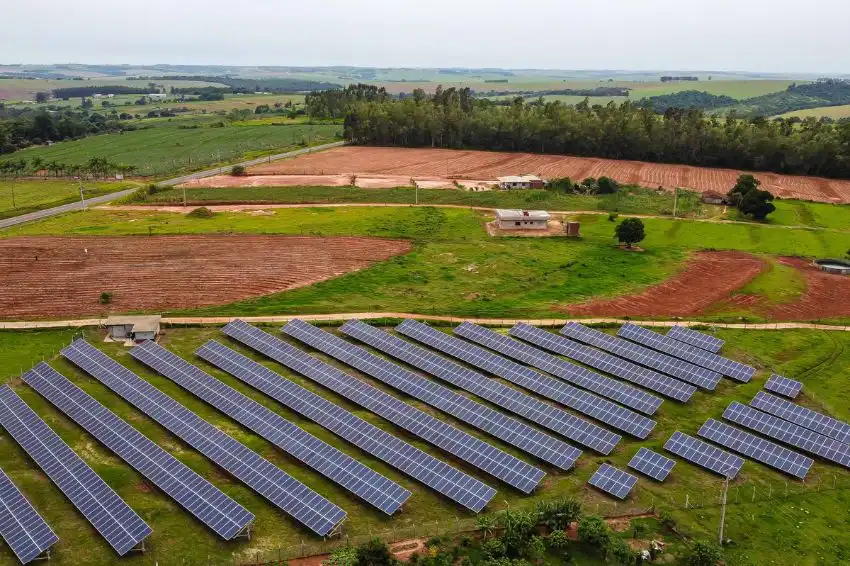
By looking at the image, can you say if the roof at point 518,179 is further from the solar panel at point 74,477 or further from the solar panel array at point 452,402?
the solar panel at point 74,477

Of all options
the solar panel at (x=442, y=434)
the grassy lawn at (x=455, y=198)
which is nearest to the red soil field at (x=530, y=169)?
the grassy lawn at (x=455, y=198)

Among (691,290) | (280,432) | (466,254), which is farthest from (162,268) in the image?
(691,290)

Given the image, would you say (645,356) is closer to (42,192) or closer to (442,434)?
(442,434)

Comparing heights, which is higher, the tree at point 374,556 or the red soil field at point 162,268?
the red soil field at point 162,268

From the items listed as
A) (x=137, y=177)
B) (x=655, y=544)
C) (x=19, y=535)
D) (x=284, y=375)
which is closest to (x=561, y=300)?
(x=284, y=375)

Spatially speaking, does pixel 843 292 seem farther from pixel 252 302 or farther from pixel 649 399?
Result: pixel 252 302

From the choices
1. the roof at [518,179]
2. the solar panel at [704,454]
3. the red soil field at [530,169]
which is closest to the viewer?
the solar panel at [704,454]

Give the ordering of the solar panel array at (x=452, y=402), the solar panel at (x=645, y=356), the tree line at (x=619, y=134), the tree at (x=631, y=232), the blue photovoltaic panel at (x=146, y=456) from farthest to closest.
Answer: the tree line at (x=619, y=134) → the tree at (x=631, y=232) → the solar panel at (x=645, y=356) → the solar panel array at (x=452, y=402) → the blue photovoltaic panel at (x=146, y=456)

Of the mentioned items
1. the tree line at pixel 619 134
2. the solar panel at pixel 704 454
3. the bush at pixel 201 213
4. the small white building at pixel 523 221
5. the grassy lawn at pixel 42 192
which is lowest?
the solar panel at pixel 704 454
